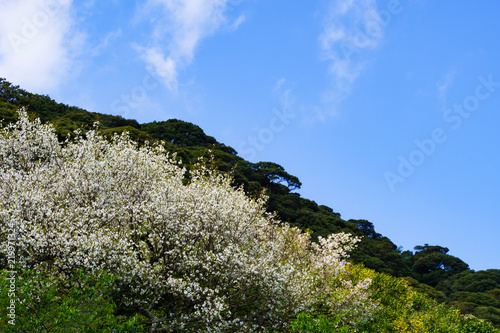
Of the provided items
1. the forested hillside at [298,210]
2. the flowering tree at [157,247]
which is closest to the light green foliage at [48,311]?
the flowering tree at [157,247]

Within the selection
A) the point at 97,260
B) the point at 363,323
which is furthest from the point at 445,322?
the point at 97,260

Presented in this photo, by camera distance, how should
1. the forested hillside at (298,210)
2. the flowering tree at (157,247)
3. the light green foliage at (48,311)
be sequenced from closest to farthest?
1. the light green foliage at (48,311)
2. the flowering tree at (157,247)
3. the forested hillside at (298,210)

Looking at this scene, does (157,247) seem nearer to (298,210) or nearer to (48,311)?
(48,311)

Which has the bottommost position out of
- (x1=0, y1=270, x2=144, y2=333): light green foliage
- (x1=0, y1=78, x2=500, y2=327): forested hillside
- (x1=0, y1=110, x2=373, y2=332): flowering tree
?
(x1=0, y1=270, x2=144, y2=333): light green foliage

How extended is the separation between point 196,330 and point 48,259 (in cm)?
631

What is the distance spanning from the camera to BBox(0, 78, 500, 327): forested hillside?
141ft

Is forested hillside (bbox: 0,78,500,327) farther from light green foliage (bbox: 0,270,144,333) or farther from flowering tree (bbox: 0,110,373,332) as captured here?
light green foliage (bbox: 0,270,144,333)

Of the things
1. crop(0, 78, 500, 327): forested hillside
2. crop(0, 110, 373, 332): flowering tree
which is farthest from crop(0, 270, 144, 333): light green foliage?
crop(0, 78, 500, 327): forested hillside

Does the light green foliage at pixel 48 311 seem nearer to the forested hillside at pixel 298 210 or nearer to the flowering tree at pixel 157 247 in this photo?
the flowering tree at pixel 157 247

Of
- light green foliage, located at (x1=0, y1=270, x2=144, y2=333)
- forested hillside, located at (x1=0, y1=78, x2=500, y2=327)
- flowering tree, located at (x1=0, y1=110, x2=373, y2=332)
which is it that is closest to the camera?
light green foliage, located at (x1=0, y1=270, x2=144, y2=333)

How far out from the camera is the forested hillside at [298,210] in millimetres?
42844

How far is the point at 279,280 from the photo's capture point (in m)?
14.7

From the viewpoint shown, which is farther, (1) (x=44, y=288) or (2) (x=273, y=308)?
(2) (x=273, y=308)

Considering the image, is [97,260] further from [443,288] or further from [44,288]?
[443,288]
